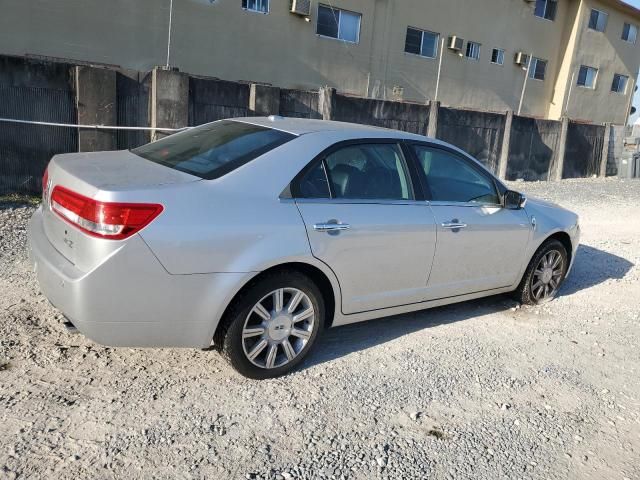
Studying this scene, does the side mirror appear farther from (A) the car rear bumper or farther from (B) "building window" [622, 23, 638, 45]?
(B) "building window" [622, 23, 638, 45]

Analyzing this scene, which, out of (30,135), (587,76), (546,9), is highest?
(546,9)

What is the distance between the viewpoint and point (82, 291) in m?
2.93

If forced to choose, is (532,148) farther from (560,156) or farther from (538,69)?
(538,69)

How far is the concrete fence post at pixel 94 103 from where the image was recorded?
25.1ft

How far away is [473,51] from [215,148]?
63.1 feet

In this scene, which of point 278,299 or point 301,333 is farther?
point 301,333

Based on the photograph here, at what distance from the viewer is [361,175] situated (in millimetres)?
3914

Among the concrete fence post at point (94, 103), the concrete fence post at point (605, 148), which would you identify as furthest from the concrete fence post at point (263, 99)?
the concrete fence post at point (605, 148)

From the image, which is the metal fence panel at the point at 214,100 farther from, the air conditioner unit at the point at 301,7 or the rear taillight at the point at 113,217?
the air conditioner unit at the point at 301,7

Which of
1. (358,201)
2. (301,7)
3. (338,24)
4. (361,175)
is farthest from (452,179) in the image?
(338,24)

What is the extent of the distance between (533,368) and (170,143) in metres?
3.06

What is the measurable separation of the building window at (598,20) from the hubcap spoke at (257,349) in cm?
2610

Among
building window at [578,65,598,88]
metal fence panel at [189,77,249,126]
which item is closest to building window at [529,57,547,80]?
building window at [578,65,598,88]

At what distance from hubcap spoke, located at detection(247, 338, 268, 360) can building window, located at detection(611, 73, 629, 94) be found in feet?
93.5
